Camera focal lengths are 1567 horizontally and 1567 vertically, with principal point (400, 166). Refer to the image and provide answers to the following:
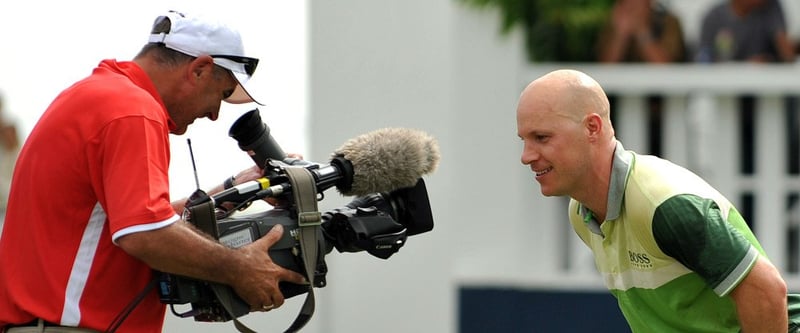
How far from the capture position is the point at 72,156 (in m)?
4.26

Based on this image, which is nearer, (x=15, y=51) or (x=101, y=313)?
(x=101, y=313)

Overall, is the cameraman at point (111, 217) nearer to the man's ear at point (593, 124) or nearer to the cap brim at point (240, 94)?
the cap brim at point (240, 94)

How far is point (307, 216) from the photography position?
445cm

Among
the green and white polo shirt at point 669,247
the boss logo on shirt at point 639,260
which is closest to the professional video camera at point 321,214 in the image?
the green and white polo shirt at point 669,247

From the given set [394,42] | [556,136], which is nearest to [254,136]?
[556,136]

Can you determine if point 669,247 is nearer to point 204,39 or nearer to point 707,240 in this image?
point 707,240

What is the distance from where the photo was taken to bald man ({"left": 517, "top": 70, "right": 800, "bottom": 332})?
13.5 feet

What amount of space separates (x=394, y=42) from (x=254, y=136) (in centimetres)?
299

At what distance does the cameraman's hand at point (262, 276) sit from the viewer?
433 cm

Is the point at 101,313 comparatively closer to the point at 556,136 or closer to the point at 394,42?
the point at 556,136

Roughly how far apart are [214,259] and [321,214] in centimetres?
44

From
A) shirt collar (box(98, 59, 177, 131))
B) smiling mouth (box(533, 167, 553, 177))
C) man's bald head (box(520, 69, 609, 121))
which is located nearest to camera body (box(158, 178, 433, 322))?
shirt collar (box(98, 59, 177, 131))

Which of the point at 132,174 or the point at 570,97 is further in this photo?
the point at 570,97

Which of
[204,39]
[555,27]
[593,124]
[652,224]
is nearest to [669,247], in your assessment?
[652,224]
